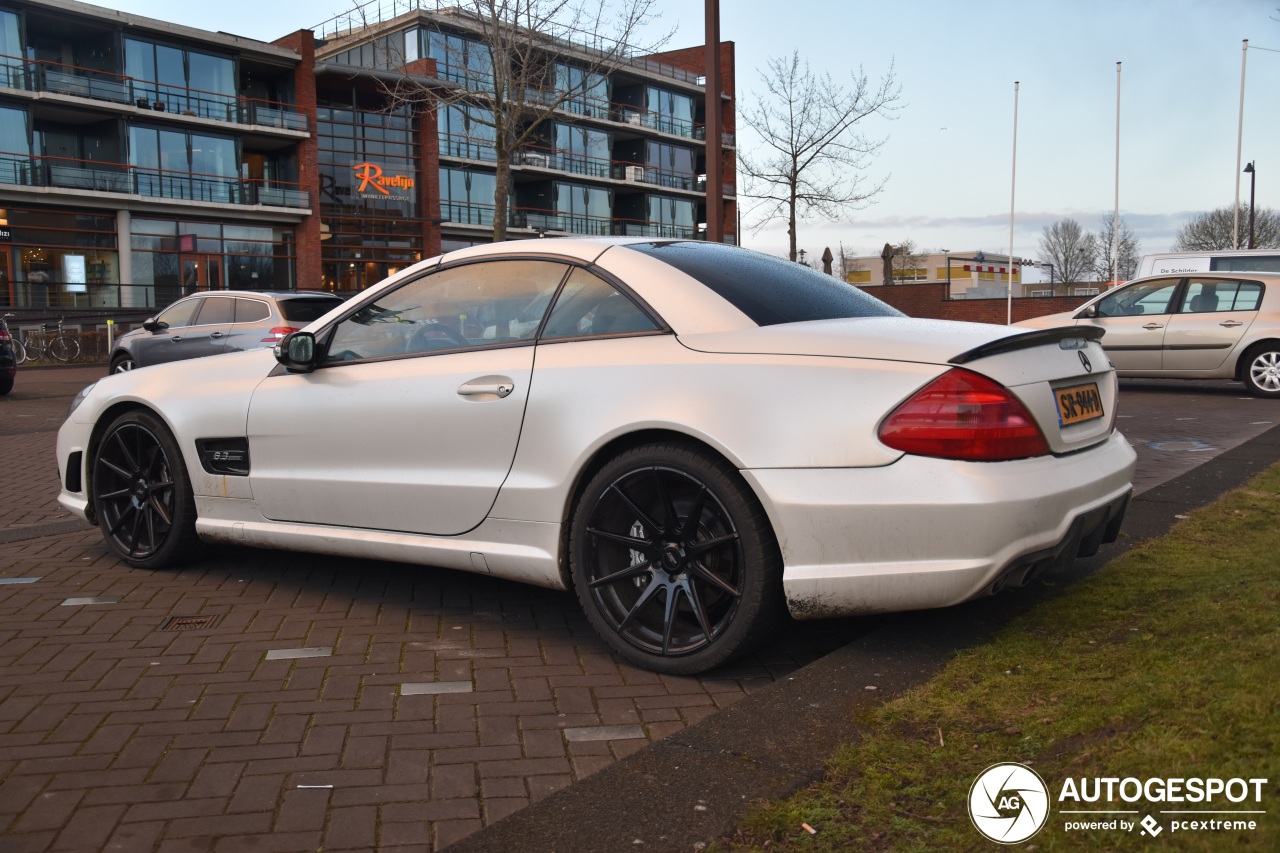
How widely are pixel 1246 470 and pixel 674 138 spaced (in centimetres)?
5731

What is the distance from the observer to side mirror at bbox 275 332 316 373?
458 centimetres

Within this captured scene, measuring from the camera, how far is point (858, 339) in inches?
135

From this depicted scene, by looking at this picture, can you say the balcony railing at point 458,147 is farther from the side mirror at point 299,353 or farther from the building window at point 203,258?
Answer: the side mirror at point 299,353

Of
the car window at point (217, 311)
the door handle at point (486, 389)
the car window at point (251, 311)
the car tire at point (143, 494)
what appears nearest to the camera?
the door handle at point (486, 389)

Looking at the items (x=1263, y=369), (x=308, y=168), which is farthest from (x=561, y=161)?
(x=1263, y=369)

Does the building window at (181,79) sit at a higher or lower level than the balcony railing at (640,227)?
higher

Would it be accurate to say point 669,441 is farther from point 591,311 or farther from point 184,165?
point 184,165

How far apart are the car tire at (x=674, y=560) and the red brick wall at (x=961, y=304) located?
35511 millimetres

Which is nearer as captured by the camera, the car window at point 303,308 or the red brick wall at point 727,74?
the car window at point 303,308

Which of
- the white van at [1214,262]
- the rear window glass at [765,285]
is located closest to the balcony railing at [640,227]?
the white van at [1214,262]

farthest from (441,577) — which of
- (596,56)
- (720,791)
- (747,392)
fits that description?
(596,56)

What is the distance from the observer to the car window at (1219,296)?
44.8 ft

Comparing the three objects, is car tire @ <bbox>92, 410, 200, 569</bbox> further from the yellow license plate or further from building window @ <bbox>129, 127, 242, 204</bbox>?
building window @ <bbox>129, 127, 242, 204</bbox>

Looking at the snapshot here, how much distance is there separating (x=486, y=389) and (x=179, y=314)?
44.9 feet
